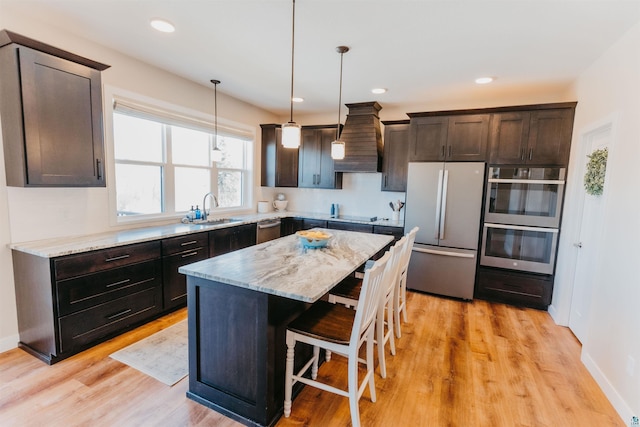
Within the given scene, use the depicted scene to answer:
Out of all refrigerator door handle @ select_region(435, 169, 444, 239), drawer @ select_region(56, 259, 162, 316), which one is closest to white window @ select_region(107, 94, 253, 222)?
drawer @ select_region(56, 259, 162, 316)

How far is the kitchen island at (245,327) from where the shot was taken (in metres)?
1.72

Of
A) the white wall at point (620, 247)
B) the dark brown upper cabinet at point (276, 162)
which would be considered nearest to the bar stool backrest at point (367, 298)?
the white wall at point (620, 247)

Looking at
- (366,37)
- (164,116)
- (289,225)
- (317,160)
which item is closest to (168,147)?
(164,116)

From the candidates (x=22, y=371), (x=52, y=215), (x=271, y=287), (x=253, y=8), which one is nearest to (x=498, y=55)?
(x=253, y=8)

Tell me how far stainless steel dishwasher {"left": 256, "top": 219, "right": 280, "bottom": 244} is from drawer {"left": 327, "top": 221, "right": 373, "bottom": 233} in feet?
2.78

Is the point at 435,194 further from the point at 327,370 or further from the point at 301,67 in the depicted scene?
the point at 327,370

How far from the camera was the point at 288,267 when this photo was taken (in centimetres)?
205

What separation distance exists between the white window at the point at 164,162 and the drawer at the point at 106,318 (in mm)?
941

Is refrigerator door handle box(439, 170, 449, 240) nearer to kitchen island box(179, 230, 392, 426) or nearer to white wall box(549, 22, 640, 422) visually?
white wall box(549, 22, 640, 422)

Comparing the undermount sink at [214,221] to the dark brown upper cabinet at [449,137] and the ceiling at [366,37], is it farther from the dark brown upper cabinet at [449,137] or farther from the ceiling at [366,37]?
the dark brown upper cabinet at [449,137]

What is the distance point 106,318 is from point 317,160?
11.9 feet

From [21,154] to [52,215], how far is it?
2.05 ft

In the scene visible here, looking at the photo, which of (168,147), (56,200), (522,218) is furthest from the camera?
(168,147)

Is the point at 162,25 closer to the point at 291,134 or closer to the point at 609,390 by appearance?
the point at 291,134
